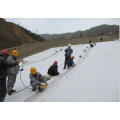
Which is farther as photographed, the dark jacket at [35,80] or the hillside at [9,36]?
the hillside at [9,36]

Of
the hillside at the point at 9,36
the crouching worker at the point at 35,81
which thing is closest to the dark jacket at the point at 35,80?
the crouching worker at the point at 35,81

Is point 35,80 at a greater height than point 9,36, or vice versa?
point 9,36

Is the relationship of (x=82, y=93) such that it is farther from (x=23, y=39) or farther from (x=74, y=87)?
(x=23, y=39)

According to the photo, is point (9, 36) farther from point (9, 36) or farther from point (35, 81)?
point (35, 81)

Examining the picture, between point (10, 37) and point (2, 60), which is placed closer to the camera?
point (2, 60)

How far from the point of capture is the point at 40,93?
425cm

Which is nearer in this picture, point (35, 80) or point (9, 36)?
point (35, 80)

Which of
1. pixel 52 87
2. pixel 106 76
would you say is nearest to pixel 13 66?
pixel 52 87

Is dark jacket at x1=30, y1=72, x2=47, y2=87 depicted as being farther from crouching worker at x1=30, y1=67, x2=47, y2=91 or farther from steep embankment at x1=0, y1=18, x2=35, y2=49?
steep embankment at x1=0, y1=18, x2=35, y2=49

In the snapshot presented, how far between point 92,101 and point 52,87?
1703mm

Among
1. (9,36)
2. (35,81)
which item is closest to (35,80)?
(35,81)

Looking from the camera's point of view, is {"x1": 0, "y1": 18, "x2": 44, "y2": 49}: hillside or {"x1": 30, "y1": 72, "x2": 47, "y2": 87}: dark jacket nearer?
{"x1": 30, "y1": 72, "x2": 47, "y2": 87}: dark jacket

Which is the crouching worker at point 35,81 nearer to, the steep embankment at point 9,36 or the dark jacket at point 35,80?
the dark jacket at point 35,80

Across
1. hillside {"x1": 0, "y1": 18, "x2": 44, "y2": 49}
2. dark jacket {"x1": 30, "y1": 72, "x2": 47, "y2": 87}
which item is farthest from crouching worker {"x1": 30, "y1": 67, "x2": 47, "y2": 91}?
hillside {"x1": 0, "y1": 18, "x2": 44, "y2": 49}
